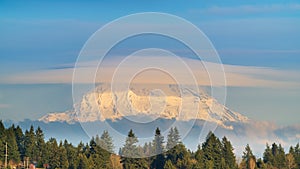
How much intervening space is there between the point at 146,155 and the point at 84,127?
24209mm

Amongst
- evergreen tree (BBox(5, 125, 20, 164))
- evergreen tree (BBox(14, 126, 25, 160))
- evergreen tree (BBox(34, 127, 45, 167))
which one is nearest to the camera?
evergreen tree (BBox(5, 125, 20, 164))

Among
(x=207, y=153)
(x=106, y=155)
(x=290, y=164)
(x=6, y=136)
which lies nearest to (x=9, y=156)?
(x=6, y=136)

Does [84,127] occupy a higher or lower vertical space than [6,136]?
lower

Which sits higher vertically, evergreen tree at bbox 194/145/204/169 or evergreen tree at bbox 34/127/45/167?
evergreen tree at bbox 34/127/45/167

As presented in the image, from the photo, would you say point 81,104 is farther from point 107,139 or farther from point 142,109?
point 107,139

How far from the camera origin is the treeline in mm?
108125

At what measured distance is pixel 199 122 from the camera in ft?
323

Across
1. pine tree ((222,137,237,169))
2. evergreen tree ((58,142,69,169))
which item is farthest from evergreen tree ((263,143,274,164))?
evergreen tree ((58,142,69,169))

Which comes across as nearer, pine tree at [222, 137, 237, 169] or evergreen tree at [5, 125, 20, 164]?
pine tree at [222, 137, 237, 169]

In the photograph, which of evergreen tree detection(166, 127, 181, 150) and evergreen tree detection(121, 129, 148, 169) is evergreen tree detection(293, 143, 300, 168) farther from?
evergreen tree detection(121, 129, 148, 169)

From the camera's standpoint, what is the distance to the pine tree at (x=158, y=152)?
111 m

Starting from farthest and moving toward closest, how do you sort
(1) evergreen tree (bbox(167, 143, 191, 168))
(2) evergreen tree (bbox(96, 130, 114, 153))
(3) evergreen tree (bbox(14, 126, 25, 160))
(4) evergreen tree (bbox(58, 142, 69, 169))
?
1. (3) evergreen tree (bbox(14, 126, 25, 160))
2. (4) evergreen tree (bbox(58, 142, 69, 169))
3. (2) evergreen tree (bbox(96, 130, 114, 153))
4. (1) evergreen tree (bbox(167, 143, 191, 168))

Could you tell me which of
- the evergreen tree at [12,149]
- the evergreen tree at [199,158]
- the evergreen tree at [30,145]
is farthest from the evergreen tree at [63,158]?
the evergreen tree at [199,158]

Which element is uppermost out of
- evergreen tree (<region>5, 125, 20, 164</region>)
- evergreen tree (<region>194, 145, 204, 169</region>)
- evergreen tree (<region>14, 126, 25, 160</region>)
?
evergreen tree (<region>14, 126, 25, 160</region>)
